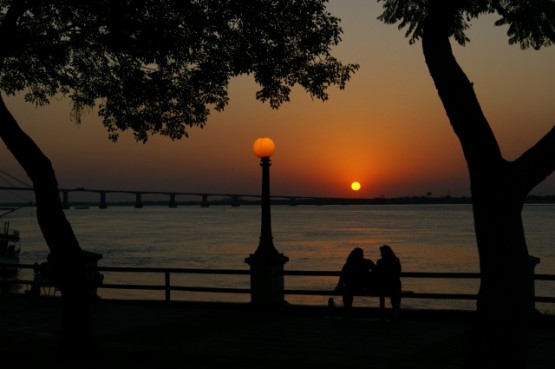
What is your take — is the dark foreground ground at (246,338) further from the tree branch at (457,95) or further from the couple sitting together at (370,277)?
the tree branch at (457,95)

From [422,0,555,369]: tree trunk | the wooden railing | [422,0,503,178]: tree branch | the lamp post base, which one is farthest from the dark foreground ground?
[422,0,503,178]: tree branch

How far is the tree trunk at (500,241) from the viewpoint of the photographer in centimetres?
793

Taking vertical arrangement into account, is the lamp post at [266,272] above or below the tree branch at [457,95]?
below

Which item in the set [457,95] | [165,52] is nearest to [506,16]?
[457,95]

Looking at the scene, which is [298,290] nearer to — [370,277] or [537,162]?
[370,277]

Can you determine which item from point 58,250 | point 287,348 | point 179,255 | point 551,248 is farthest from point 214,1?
point 551,248

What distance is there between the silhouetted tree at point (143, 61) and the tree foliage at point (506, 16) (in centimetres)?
184

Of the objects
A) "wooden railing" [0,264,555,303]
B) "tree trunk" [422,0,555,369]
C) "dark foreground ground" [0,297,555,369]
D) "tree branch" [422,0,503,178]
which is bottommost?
"dark foreground ground" [0,297,555,369]

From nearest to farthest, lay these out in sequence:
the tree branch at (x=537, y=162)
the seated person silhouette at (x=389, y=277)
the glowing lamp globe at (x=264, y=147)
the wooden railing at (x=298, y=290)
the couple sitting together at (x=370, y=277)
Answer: the tree branch at (x=537, y=162) < the wooden railing at (x=298, y=290) < the seated person silhouette at (x=389, y=277) < the couple sitting together at (x=370, y=277) < the glowing lamp globe at (x=264, y=147)

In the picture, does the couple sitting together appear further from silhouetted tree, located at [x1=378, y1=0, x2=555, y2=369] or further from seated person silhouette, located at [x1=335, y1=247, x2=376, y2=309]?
silhouetted tree, located at [x1=378, y1=0, x2=555, y2=369]

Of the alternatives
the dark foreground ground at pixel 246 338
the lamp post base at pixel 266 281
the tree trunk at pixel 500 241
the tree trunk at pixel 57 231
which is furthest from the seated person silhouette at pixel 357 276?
the tree trunk at pixel 500 241

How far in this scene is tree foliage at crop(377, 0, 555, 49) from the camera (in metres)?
10.2

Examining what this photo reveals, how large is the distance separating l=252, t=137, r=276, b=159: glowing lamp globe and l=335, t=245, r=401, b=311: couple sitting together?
10.5 feet

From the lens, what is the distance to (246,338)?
1325 centimetres
